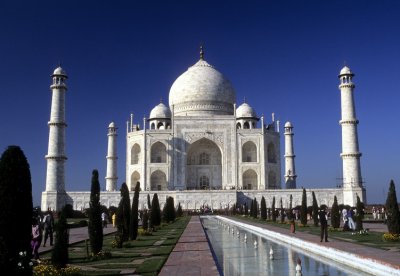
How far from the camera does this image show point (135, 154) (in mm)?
34844

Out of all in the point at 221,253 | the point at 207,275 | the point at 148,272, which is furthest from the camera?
the point at 221,253

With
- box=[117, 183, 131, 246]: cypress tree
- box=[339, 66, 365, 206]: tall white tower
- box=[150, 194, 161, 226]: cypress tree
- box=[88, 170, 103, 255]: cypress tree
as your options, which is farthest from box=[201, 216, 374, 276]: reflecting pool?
box=[339, 66, 365, 206]: tall white tower

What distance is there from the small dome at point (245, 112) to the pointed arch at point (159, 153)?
6.21 metres

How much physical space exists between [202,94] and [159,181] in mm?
7521

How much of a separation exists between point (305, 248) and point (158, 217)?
7980 millimetres

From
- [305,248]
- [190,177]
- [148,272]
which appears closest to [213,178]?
[190,177]

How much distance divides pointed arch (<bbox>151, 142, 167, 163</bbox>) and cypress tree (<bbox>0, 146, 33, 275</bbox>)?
28490 mm

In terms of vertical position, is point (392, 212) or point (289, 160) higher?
point (289, 160)

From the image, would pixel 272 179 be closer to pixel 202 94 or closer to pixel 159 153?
pixel 159 153

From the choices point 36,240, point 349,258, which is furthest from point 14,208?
point 349,258

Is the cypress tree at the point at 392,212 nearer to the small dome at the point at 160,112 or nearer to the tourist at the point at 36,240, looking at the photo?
the tourist at the point at 36,240

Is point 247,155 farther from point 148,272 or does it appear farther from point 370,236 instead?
point 148,272

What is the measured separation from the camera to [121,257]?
8.55 m

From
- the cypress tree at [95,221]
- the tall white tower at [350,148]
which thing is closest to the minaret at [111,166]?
the tall white tower at [350,148]
